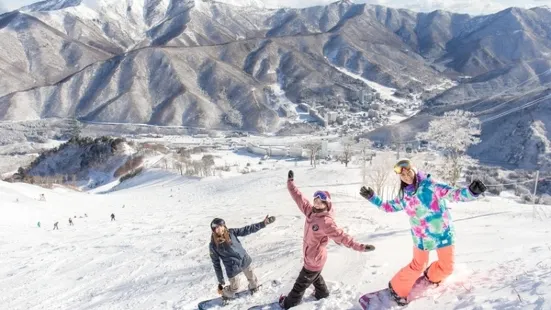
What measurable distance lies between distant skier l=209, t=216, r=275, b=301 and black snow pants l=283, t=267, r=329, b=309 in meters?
0.84

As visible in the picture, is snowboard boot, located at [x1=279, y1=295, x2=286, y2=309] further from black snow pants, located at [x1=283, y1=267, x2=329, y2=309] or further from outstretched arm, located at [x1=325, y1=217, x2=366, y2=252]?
outstretched arm, located at [x1=325, y1=217, x2=366, y2=252]

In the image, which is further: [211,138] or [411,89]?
[411,89]

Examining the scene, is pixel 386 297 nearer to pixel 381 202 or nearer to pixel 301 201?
pixel 381 202

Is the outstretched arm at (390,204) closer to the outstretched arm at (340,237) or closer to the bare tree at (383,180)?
the outstretched arm at (340,237)

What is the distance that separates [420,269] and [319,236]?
3.89 feet

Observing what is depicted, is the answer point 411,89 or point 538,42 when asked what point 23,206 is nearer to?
point 411,89

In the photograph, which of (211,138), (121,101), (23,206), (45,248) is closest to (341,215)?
(45,248)

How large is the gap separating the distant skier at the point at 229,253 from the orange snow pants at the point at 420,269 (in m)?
1.84

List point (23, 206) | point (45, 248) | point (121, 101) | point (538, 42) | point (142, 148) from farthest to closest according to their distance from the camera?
point (538, 42)
point (121, 101)
point (142, 148)
point (23, 206)
point (45, 248)

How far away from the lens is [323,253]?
538cm

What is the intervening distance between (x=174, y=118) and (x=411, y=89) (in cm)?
7351

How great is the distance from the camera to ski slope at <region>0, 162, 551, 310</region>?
5.40 m

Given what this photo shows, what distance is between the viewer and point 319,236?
Answer: 523 centimetres

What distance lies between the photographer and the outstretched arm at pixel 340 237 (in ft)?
16.1
